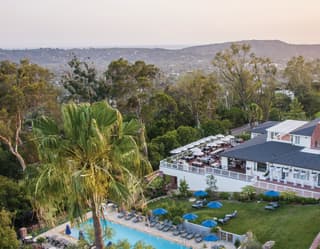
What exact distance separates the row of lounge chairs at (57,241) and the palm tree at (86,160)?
1418 centimetres

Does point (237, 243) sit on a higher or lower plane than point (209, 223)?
lower

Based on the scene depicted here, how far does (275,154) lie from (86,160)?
22.2m

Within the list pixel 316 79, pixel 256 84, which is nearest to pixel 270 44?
pixel 316 79

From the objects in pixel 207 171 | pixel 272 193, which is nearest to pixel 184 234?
pixel 272 193

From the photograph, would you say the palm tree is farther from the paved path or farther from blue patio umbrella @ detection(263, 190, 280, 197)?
blue patio umbrella @ detection(263, 190, 280, 197)

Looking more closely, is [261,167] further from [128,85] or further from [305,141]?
[128,85]

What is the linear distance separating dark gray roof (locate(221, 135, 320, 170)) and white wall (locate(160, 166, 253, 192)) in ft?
7.01

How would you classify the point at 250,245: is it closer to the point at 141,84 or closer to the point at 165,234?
the point at 165,234

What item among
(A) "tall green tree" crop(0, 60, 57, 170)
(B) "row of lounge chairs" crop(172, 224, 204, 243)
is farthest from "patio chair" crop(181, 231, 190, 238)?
(A) "tall green tree" crop(0, 60, 57, 170)

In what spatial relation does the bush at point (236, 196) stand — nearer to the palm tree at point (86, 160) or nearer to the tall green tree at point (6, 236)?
the tall green tree at point (6, 236)

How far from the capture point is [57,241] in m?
21.7

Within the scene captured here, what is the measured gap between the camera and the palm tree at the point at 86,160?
25.3 ft

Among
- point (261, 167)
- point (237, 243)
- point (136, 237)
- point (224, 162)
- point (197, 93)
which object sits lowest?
point (136, 237)

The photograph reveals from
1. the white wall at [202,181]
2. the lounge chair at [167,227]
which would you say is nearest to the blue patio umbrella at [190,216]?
the lounge chair at [167,227]
